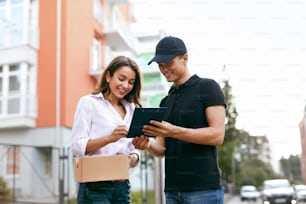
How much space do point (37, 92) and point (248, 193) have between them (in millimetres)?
1598

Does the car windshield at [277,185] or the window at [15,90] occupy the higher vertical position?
the window at [15,90]

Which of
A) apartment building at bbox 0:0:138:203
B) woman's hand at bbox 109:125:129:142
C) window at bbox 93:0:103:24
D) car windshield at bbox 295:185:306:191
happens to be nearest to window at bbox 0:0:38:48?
apartment building at bbox 0:0:138:203

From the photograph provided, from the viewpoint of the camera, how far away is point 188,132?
64cm

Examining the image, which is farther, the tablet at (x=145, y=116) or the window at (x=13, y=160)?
the window at (x=13, y=160)

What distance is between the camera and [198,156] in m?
0.68

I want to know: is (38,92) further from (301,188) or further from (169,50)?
(169,50)

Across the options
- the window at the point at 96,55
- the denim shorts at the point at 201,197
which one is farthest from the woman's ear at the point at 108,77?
the window at the point at 96,55

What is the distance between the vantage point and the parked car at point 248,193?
2680 millimetres

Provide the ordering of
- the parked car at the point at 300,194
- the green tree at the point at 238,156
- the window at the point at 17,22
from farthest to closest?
1. the window at the point at 17,22
2. the green tree at the point at 238,156
3. the parked car at the point at 300,194

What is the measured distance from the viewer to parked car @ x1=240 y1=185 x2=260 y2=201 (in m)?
2.68

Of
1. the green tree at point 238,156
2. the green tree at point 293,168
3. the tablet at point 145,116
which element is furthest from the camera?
the green tree at point 238,156

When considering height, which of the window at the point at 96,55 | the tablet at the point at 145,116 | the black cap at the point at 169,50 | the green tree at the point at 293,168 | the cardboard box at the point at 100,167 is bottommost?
the green tree at the point at 293,168

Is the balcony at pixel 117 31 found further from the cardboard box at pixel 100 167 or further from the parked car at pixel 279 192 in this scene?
the cardboard box at pixel 100 167

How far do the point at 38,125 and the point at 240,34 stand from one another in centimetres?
156
